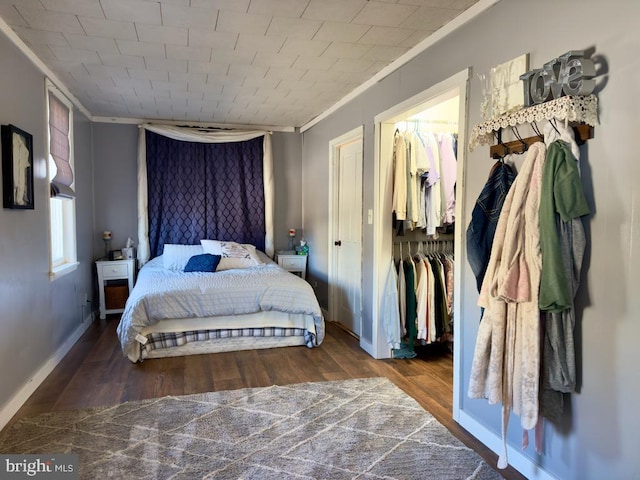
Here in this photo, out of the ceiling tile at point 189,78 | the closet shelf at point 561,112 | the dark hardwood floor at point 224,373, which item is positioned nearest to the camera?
the closet shelf at point 561,112

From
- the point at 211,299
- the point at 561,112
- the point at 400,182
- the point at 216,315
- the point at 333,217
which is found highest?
the point at 561,112

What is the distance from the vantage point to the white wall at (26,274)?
2547 millimetres

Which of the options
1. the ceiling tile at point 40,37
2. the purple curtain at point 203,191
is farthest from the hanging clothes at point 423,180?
the purple curtain at point 203,191

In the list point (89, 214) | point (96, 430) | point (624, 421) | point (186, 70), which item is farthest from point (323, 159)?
point (624, 421)

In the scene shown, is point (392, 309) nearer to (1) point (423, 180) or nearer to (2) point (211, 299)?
(1) point (423, 180)

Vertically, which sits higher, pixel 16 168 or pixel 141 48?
pixel 141 48

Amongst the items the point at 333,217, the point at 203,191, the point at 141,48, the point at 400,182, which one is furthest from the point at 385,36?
the point at 203,191

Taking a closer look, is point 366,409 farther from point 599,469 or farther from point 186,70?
point 186,70

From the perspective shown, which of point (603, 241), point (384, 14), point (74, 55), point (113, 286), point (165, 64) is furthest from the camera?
point (113, 286)

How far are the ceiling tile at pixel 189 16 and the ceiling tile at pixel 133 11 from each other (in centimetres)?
4

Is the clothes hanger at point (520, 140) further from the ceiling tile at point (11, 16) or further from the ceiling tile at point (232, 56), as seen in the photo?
the ceiling tile at point (11, 16)

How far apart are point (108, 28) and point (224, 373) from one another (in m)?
2.40

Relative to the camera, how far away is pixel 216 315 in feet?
12.3

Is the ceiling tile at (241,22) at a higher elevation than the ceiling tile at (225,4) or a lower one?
higher
